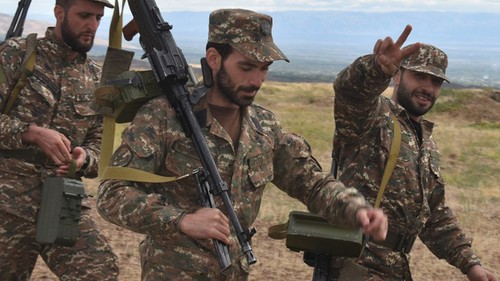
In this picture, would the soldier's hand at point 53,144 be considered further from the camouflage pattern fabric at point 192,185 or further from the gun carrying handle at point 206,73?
the gun carrying handle at point 206,73

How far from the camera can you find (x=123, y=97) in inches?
146

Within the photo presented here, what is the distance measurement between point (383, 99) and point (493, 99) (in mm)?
26387

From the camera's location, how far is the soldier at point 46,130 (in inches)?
206

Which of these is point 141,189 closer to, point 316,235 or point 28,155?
point 316,235

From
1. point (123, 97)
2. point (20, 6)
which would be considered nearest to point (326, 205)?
point (123, 97)

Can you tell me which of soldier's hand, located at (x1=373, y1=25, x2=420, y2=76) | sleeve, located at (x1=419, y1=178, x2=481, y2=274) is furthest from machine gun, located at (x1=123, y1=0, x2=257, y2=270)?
sleeve, located at (x1=419, y1=178, x2=481, y2=274)

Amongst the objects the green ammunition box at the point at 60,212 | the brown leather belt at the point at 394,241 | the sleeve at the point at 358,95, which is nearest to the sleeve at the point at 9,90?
the green ammunition box at the point at 60,212

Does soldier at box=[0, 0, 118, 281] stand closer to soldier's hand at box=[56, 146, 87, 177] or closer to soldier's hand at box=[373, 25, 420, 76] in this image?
soldier's hand at box=[56, 146, 87, 177]

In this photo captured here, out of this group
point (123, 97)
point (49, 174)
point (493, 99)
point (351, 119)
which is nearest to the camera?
point (123, 97)

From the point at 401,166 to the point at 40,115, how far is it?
98.3 inches

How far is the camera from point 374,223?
3393 millimetres

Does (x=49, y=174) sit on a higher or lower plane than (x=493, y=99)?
higher

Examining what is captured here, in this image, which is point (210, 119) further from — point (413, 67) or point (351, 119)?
point (413, 67)

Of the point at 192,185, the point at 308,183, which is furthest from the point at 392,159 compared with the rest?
the point at 192,185
